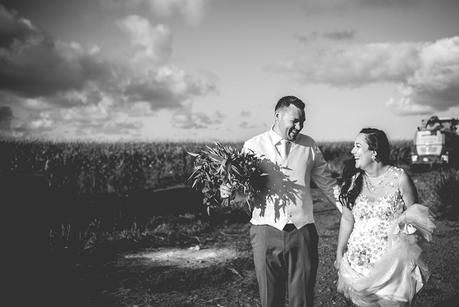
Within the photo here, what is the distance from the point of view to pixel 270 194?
10.8 ft

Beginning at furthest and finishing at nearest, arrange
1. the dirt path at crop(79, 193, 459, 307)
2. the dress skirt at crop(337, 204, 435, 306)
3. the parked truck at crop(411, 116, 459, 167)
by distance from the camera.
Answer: the parked truck at crop(411, 116, 459, 167), the dirt path at crop(79, 193, 459, 307), the dress skirt at crop(337, 204, 435, 306)

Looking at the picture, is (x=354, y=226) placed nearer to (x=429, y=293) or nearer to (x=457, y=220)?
(x=429, y=293)

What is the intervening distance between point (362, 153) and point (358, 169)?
324 mm

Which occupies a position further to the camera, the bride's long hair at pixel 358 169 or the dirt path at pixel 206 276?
the dirt path at pixel 206 276

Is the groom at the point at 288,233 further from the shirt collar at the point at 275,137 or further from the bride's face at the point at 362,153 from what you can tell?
the bride's face at the point at 362,153

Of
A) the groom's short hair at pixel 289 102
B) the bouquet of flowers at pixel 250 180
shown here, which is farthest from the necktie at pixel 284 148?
the groom's short hair at pixel 289 102

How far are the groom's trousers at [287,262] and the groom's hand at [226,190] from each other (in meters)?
0.43

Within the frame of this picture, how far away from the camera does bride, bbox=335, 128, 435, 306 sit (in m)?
2.94

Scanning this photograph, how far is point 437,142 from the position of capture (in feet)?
70.9

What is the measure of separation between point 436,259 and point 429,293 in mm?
1872

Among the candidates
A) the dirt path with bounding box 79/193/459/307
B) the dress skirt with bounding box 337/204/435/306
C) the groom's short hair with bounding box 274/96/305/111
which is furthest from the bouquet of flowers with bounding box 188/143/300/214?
the dirt path with bounding box 79/193/459/307

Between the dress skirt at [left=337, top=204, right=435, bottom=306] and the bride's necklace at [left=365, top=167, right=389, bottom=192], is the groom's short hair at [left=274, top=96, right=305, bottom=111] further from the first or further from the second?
the dress skirt at [left=337, top=204, right=435, bottom=306]

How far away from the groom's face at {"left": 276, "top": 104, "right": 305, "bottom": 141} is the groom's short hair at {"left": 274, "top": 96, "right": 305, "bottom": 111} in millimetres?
28

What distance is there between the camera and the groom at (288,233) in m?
3.14
